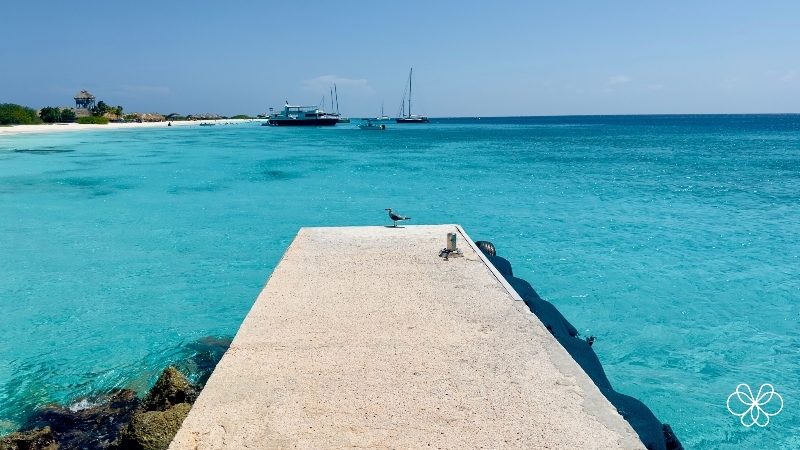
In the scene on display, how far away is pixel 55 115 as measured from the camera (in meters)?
104

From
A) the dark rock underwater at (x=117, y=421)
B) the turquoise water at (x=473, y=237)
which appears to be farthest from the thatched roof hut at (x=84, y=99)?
the dark rock underwater at (x=117, y=421)

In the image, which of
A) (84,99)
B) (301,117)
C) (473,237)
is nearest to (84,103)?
(84,99)

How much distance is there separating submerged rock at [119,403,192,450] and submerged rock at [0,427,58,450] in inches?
55.5

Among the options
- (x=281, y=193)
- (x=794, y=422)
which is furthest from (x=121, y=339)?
(x=281, y=193)

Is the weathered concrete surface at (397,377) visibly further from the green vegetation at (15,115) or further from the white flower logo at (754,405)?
the green vegetation at (15,115)

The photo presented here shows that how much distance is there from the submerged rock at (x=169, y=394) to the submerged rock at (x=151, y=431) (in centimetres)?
74

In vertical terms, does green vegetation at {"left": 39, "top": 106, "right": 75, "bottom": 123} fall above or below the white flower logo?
above

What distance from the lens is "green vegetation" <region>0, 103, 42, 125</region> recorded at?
8931 cm

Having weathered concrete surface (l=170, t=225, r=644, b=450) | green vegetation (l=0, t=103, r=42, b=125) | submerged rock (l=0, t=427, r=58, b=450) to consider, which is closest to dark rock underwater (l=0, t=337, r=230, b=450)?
submerged rock (l=0, t=427, r=58, b=450)

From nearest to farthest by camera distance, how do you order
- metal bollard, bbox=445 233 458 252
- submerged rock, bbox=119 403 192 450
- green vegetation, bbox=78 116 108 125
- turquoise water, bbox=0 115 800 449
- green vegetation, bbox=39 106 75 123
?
submerged rock, bbox=119 403 192 450
turquoise water, bbox=0 115 800 449
metal bollard, bbox=445 233 458 252
green vegetation, bbox=39 106 75 123
green vegetation, bbox=78 116 108 125

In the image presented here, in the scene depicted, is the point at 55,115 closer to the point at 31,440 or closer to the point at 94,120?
the point at 94,120

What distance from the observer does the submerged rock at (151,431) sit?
246 inches

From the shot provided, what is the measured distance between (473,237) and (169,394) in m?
14.2

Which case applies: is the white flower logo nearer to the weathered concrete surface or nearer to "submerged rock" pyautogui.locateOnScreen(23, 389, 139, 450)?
the weathered concrete surface
